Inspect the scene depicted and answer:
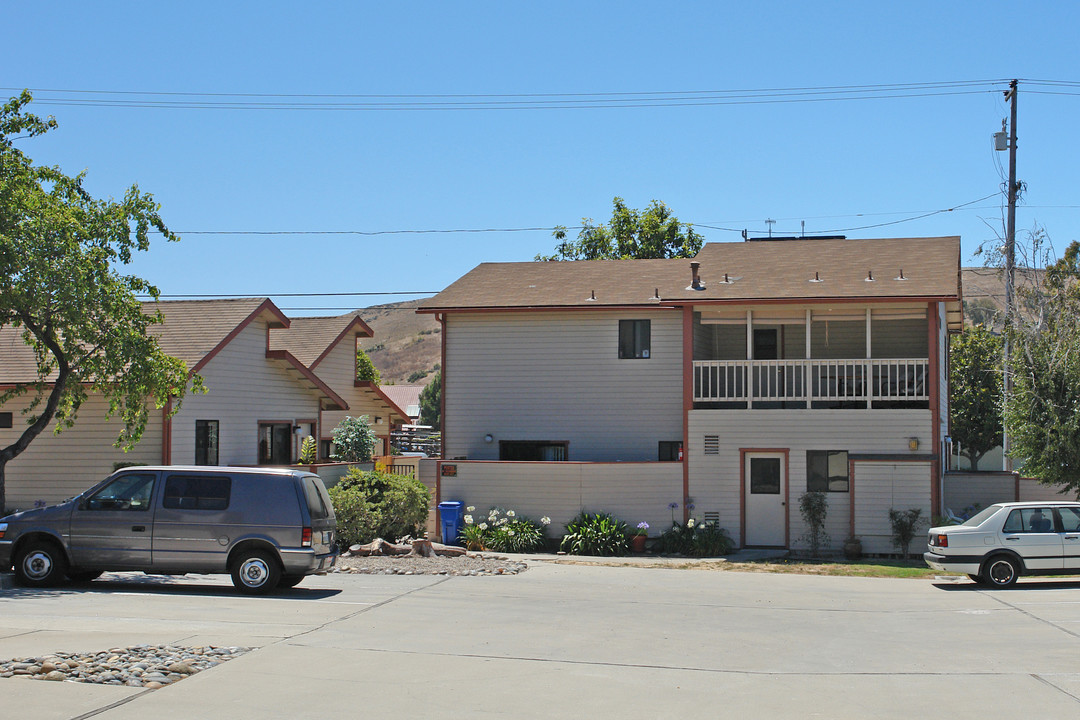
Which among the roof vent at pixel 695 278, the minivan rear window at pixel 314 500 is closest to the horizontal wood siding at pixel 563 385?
the roof vent at pixel 695 278

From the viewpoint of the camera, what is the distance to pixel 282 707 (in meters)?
8.38

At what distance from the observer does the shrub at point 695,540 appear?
2170 cm

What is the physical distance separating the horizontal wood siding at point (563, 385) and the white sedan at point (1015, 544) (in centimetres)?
883

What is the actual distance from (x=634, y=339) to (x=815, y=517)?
648cm

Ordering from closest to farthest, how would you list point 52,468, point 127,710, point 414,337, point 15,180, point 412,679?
point 127,710
point 412,679
point 15,180
point 52,468
point 414,337

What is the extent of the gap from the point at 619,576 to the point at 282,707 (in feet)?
35.8

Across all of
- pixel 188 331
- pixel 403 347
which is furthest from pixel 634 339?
pixel 403 347

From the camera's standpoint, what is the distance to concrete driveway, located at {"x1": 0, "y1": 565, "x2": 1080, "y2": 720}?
28.4 feet

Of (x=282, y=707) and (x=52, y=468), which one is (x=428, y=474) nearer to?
(x=52, y=468)

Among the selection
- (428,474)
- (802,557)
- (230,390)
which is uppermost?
(230,390)

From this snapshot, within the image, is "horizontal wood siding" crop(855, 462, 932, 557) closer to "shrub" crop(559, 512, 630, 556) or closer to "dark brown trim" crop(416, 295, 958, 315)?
"dark brown trim" crop(416, 295, 958, 315)

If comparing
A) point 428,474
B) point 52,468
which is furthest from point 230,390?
point 428,474

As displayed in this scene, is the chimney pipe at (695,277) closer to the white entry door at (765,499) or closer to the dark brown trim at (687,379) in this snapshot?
the dark brown trim at (687,379)

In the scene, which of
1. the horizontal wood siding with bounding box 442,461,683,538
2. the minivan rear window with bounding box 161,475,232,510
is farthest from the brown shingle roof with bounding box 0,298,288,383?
the minivan rear window with bounding box 161,475,232,510
